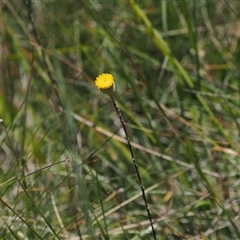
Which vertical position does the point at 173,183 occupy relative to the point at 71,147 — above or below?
below

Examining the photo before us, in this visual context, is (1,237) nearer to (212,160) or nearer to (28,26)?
(212,160)

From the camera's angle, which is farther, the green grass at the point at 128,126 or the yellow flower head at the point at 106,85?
the green grass at the point at 128,126

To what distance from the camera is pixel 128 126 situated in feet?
4.47

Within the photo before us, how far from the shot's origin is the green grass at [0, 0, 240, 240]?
1.10m

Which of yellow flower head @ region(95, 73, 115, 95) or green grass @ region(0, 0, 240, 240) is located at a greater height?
yellow flower head @ region(95, 73, 115, 95)

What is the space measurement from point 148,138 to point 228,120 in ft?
0.63

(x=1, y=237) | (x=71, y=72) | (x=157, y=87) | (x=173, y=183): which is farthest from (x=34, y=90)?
(x=1, y=237)

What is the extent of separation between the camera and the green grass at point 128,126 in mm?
1098

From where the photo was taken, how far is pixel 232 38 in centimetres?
155

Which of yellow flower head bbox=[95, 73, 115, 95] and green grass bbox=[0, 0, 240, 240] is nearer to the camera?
yellow flower head bbox=[95, 73, 115, 95]

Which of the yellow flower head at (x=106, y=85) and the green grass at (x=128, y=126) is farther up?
the yellow flower head at (x=106, y=85)

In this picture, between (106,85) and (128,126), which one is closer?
(106,85)

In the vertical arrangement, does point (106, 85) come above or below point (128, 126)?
above

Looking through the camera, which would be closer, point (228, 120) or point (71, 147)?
point (71, 147)
